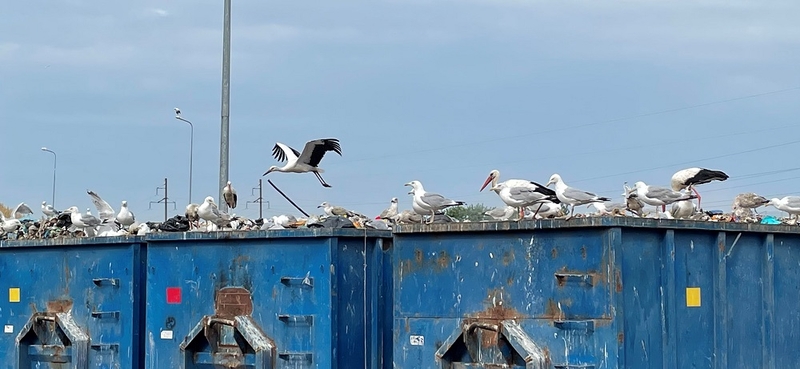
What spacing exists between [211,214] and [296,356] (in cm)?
509

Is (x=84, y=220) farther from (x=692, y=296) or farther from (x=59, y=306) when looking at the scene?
(x=692, y=296)

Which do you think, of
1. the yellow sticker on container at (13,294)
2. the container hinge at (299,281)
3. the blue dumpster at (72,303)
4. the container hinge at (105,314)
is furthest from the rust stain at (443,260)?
the yellow sticker on container at (13,294)

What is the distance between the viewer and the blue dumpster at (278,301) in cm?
879

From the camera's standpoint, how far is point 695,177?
1190cm

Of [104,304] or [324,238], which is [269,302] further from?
[104,304]

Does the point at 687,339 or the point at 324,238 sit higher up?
the point at 324,238

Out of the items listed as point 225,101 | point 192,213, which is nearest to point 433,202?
point 192,213

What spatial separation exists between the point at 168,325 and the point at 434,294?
258cm

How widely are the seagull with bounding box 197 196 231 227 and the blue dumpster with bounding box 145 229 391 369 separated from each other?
372cm

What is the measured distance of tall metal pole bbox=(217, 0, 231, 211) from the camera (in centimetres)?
1622

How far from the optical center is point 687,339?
774 cm

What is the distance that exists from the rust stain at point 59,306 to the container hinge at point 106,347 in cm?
50

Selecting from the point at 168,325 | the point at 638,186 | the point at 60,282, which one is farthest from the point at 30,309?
the point at 638,186

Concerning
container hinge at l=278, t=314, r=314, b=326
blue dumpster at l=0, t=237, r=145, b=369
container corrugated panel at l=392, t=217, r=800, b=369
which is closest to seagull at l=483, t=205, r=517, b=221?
blue dumpster at l=0, t=237, r=145, b=369
